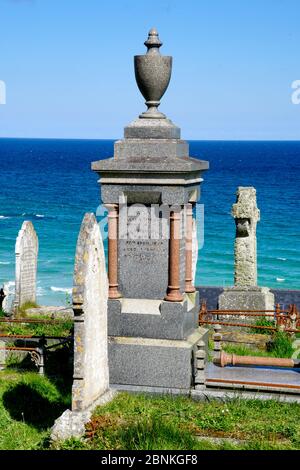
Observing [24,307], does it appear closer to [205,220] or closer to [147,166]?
[147,166]

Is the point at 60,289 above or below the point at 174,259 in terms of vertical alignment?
below

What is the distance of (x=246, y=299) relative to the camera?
19609mm

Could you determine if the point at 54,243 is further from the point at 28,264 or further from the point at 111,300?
the point at 111,300

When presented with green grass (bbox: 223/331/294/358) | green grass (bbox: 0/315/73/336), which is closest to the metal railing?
green grass (bbox: 0/315/73/336)

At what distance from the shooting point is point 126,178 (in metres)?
11.4

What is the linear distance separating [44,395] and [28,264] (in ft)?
29.1

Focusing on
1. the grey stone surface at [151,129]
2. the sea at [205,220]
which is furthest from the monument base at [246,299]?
the grey stone surface at [151,129]

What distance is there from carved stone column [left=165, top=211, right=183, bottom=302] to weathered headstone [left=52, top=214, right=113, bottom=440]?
4.38 feet

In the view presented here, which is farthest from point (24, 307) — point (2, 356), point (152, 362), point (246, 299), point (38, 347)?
point (152, 362)

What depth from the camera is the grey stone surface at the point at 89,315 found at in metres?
9.71

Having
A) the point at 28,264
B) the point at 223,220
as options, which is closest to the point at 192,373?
the point at 28,264

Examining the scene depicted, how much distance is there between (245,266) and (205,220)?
43386 mm

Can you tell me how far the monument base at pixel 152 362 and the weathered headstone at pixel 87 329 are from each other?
943mm
